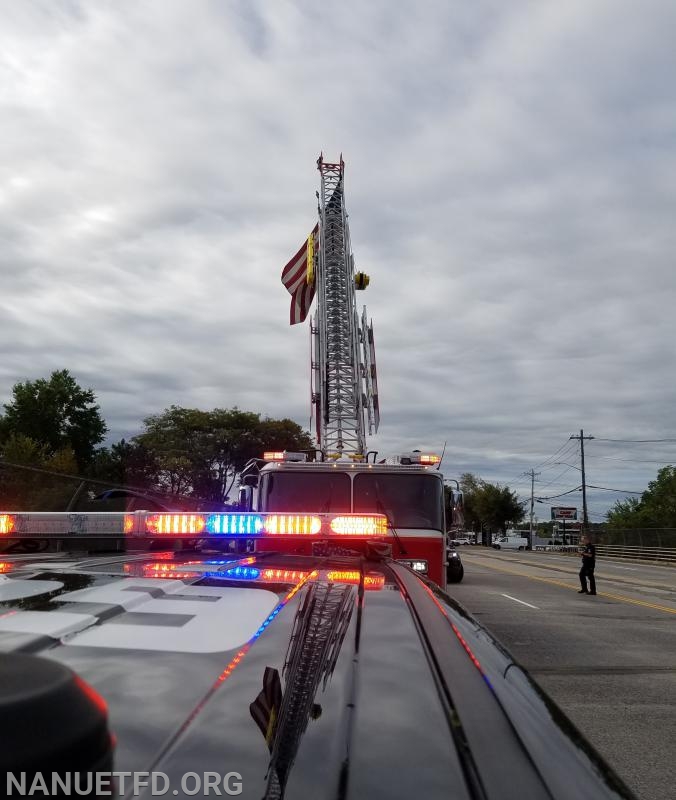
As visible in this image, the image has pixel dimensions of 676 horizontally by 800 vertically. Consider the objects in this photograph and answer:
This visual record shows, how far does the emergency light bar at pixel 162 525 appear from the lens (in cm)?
370

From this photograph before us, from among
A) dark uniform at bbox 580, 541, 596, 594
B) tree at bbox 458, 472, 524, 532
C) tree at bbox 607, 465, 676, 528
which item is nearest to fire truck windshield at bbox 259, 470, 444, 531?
dark uniform at bbox 580, 541, 596, 594

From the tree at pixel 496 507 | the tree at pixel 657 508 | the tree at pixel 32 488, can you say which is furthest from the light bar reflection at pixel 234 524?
the tree at pixel 496 507

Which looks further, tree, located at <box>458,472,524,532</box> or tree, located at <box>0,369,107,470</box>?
tree, located at <box>458,472,524,532</box>

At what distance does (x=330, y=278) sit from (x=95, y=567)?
11078 mm

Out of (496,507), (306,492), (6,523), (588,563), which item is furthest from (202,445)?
(496,507)

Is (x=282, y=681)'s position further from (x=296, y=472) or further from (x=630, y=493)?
(x=630, y=493)

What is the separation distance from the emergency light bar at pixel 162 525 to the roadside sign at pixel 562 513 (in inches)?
4885

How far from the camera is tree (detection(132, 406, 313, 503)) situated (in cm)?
4100

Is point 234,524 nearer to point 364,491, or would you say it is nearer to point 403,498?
point 364,491

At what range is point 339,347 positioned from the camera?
12.8 m

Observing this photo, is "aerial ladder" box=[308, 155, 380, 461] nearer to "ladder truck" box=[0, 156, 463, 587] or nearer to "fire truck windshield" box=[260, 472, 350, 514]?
"ladder truck" box=[0, 156, 463, 587]

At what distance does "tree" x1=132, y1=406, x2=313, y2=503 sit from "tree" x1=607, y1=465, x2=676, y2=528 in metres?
50.9

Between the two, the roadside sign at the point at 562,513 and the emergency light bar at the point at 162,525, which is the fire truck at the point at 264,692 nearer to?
the emergency light bar at the point at 162,525

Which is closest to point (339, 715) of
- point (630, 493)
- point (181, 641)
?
point (181, 641)
